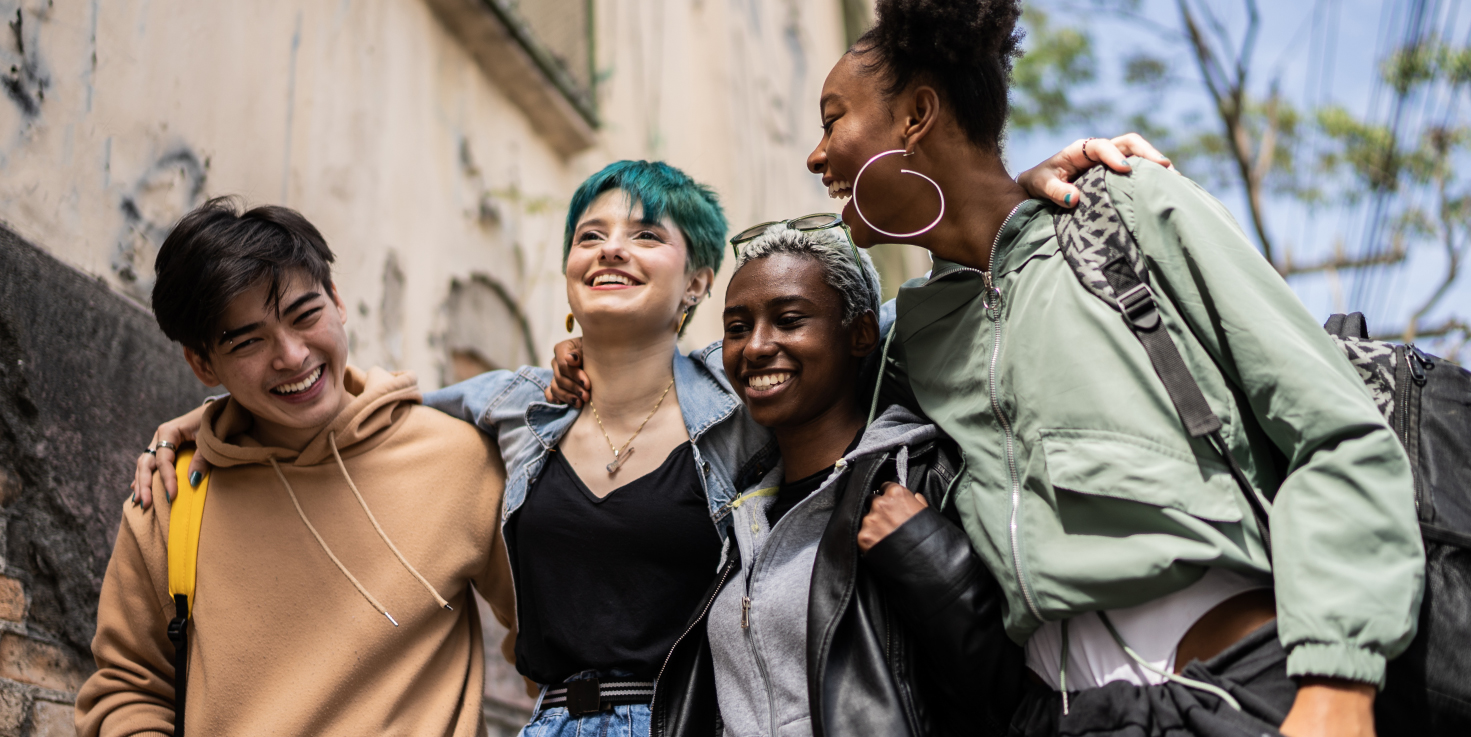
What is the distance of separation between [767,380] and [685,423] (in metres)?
0.36

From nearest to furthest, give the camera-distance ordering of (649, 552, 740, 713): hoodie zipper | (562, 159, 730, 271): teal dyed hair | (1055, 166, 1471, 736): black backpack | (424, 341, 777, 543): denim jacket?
(1055, 166, 1471, 736): black backpack < (649, 552, 740, 713): hoodie zipper < (424, 341, 777, 543): denim jacket < (562, 159, 730, 271): teal dyed hair

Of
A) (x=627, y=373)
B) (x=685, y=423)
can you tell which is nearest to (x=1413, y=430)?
(x=685, y=423)

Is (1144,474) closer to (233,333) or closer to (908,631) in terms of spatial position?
(908,631)

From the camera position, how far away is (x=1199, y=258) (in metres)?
1.74

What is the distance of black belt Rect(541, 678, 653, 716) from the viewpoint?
2354mm

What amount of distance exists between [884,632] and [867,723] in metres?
0.18

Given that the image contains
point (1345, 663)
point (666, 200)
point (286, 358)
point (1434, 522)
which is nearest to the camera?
point (1345, 663)

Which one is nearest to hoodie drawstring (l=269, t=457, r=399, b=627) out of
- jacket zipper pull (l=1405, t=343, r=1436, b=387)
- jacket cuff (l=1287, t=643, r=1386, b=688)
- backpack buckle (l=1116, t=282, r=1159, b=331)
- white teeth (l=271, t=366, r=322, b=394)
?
white teeth (l=271, t=366, r=322, b=394)

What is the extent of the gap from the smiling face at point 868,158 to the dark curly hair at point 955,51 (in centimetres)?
4

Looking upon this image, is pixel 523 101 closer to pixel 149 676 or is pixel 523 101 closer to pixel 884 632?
pixel 149 676

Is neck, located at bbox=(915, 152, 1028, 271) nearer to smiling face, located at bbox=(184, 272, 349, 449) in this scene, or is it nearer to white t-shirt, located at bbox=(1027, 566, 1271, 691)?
white t-shirt, located at bbox=(1027, 566, 1271, 691)

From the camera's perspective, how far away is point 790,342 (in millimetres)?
2400

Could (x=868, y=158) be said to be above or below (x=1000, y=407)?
above

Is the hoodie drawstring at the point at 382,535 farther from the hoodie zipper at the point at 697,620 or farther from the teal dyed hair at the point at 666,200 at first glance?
the teal dyed hair at the point at 666,200
